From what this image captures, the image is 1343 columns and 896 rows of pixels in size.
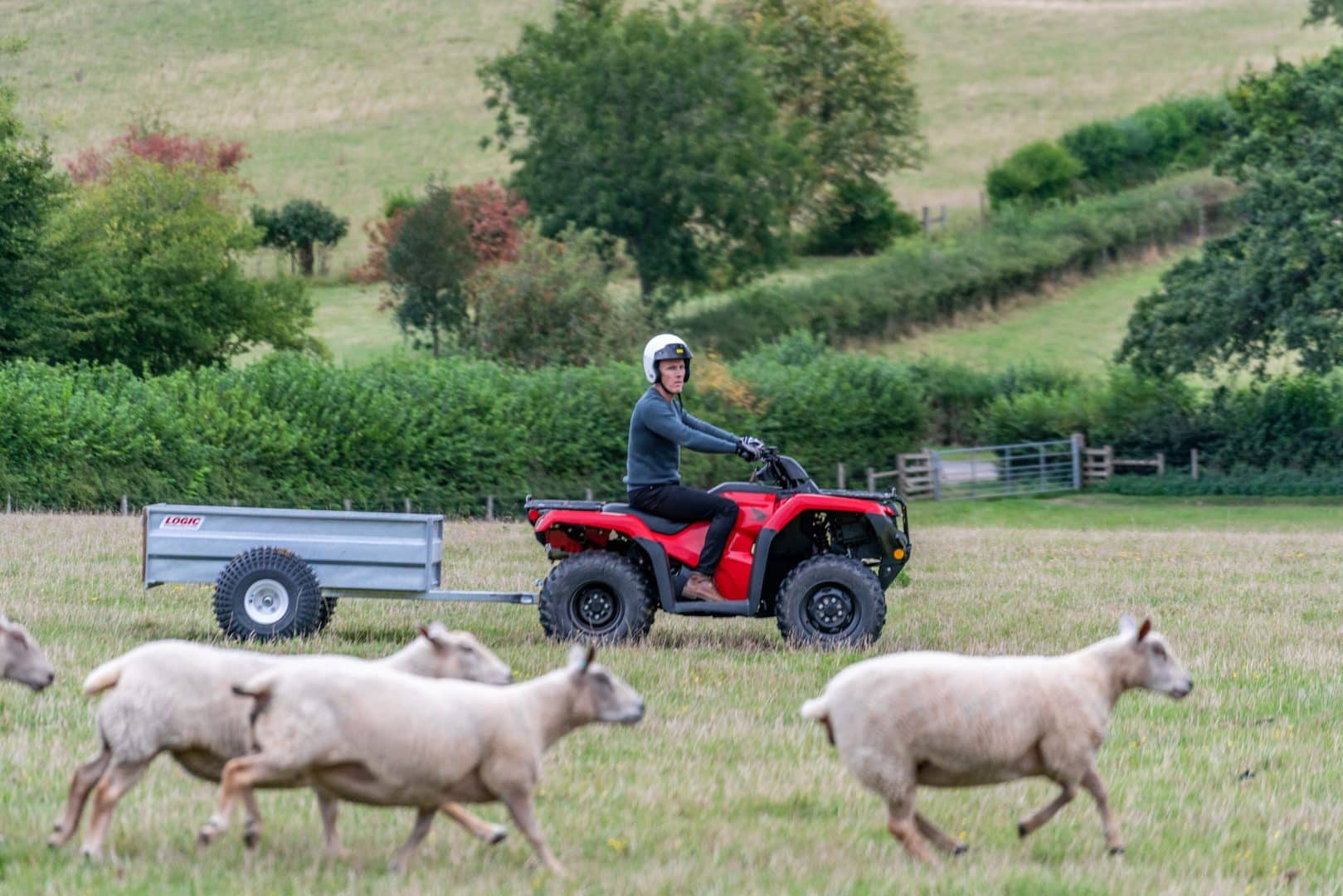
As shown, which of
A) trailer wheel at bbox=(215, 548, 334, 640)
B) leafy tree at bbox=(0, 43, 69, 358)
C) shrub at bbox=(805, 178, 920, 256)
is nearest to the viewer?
trailer wheel at bbox=(215, 548, 334, 640)

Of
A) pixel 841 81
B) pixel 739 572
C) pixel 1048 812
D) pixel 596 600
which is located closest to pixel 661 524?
pixel 739 572

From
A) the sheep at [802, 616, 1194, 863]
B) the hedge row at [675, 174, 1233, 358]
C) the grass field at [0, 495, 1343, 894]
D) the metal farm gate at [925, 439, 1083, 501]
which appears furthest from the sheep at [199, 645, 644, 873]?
the hedge row at [675, 174, 1233, 358]

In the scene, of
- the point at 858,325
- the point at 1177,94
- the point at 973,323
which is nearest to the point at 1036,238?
the point at 973,323

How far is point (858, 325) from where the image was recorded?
60250 millimetres

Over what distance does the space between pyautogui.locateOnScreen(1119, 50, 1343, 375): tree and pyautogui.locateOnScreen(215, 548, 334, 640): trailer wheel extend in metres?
34.9

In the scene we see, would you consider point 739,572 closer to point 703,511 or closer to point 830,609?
point 703,511

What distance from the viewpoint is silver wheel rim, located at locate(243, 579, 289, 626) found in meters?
12.4

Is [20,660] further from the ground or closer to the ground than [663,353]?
closer to the ground

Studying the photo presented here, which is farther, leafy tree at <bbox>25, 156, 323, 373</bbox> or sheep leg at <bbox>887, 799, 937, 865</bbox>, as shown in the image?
leafy tree at <bbox>25, 156, 323, 373</bbox>

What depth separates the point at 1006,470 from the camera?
155 ft

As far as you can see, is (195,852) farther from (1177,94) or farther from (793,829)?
(1177,94)

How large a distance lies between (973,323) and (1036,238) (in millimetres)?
5979

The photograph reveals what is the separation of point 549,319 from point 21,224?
1422cm

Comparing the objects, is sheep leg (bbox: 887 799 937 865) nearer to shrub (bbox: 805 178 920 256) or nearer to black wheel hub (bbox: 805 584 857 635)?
black wheel hub (bbox: 805 584 857 635)
